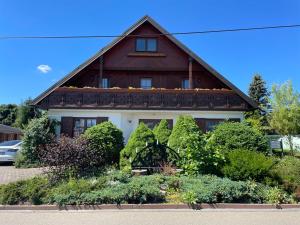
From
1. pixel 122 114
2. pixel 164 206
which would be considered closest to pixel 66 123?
pixel 122 114

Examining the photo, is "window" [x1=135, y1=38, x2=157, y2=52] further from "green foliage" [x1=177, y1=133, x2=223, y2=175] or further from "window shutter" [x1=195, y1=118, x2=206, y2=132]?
"green foliage" [x1=177, y1=133, x2=223, y2=175]

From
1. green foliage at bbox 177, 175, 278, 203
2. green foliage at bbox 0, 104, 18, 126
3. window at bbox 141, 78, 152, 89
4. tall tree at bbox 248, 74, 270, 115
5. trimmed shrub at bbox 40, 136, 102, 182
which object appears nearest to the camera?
green foliage at bbox 177, 175, 278, 203

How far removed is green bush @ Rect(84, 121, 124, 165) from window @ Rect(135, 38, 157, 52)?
8864 mm

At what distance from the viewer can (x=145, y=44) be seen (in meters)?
23.8

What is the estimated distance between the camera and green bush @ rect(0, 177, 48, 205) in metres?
9.98

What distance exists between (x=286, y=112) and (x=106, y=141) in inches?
771

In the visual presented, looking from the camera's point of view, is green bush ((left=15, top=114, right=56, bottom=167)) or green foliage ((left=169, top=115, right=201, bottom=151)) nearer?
green foliage ((left=169, top=115, right=201, bottom=151))

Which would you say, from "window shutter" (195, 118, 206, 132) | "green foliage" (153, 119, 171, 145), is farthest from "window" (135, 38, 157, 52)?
"green foliage" (153, 119, 171, 145)

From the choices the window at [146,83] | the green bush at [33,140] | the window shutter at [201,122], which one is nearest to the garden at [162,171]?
the window shutter at [201,122]

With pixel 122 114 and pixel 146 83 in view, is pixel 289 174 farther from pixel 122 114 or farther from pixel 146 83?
pixel 146 83

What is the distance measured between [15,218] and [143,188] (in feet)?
11.3

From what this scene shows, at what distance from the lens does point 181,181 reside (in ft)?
36.1

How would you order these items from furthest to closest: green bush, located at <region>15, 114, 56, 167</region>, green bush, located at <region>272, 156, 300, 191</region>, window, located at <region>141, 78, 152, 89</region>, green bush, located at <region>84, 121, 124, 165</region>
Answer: window, located at <region>141, 78, 152, 89</region>, green bush, located at <region>15, 114, 56, 167</region>, green bush, located at <region>84, 121, 124, 165</region>, green bush, located at <region>272, 156, 300, 191</region>

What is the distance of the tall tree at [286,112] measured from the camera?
29.3 metres
